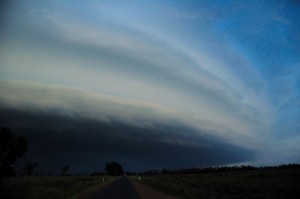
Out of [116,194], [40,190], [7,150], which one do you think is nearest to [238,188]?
[116,194]

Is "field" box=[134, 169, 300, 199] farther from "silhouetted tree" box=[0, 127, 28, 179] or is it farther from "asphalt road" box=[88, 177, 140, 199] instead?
"silhouetted tree" box=[0, 127, 28, 179]

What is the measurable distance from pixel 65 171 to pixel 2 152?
143m

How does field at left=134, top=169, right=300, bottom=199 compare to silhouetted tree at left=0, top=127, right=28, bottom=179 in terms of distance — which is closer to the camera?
field at left=134, top=169, right=300, bottom=199

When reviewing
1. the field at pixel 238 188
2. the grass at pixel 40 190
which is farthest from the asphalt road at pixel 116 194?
the field at pixel 238 188

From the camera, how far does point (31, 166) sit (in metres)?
143


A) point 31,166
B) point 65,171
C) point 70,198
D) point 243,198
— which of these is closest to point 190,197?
point 243,198

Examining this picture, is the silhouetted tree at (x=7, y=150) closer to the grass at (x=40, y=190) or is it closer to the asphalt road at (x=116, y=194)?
the grass at (x=40, y=190)

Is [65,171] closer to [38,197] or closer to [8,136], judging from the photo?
[8,136]

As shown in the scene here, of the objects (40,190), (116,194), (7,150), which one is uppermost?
(7,150)

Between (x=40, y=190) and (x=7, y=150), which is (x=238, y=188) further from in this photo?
(x=7, y=150)

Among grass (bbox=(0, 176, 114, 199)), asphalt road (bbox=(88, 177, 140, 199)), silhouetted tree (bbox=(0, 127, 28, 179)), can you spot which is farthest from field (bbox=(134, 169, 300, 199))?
silhouetted tree (bbox=(0, 127, 28, 179))

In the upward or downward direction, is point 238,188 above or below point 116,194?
above

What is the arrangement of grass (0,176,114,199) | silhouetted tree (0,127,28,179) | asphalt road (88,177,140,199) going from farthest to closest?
silhouetted tree (0,127,28,179) < grass (0,176,114,199) < asphalt road (88,177,140,199)

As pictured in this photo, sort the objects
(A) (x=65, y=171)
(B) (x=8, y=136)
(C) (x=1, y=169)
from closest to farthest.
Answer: (C) (x=1, y=169) < (B) (x=8, y=136) < (A) (x=65, y=171)
